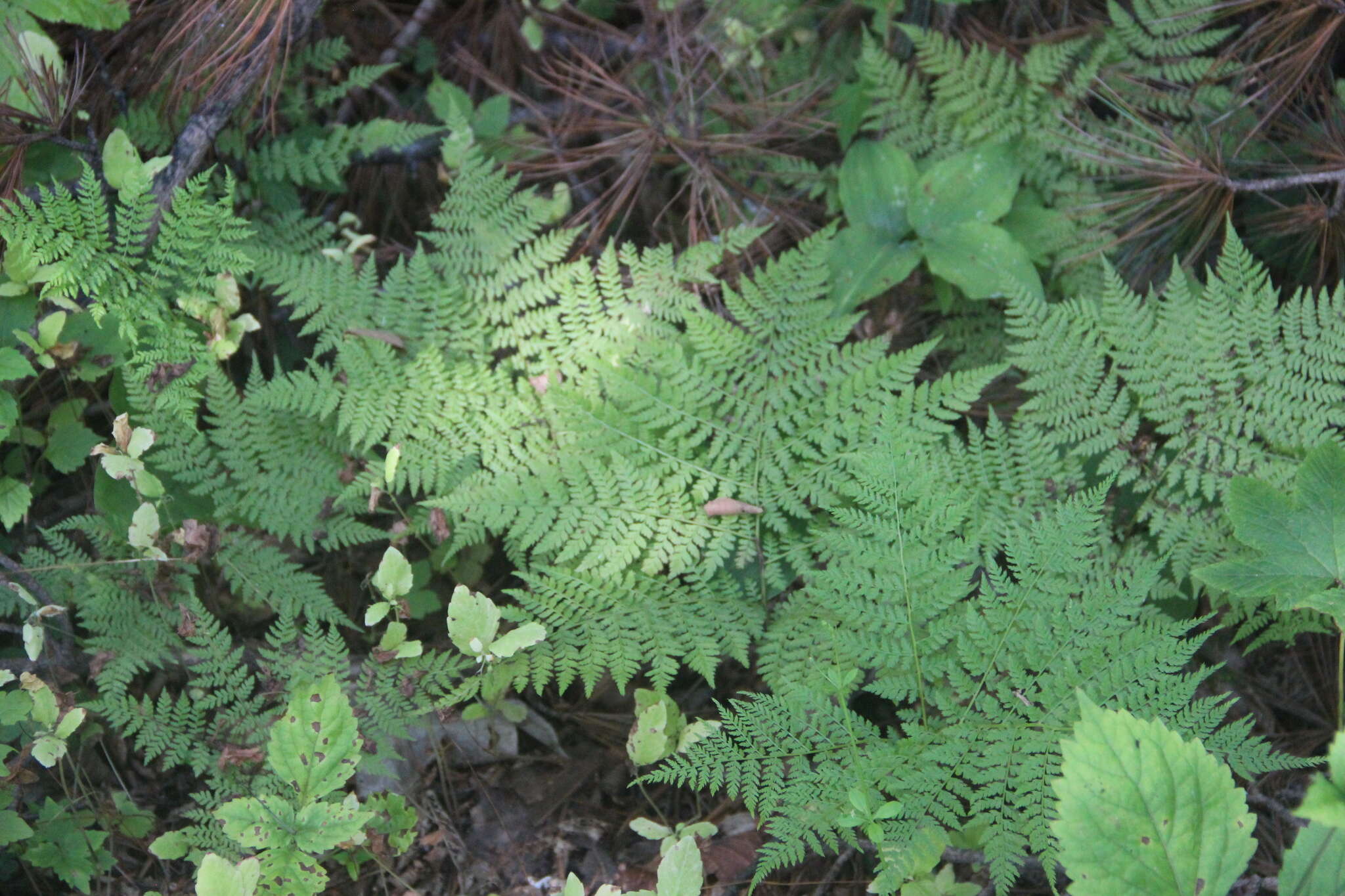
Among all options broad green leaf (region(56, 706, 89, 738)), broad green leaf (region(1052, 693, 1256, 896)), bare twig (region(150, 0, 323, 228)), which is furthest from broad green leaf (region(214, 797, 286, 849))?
bare twig (region(150, 0, 323, 228))

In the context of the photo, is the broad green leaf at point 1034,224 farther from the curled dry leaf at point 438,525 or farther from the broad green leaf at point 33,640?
the broad green leaf at point 33,640

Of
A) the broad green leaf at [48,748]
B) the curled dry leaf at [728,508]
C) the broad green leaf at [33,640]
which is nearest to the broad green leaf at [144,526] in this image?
the broad green leaf at [33,640]

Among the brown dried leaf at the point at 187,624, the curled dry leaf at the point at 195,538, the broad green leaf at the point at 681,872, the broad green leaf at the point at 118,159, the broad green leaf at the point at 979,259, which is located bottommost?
the brown dried leaf at the point at 187,624

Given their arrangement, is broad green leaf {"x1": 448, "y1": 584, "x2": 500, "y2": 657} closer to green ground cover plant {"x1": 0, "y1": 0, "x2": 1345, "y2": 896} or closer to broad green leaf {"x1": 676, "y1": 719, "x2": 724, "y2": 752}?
green ground cover plant {"x1": 0, "y1": 0, "x2": 1345, "y2": 896}

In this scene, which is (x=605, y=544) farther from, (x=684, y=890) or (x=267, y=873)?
(x=267, y=873)

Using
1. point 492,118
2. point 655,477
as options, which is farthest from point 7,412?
point 492,118

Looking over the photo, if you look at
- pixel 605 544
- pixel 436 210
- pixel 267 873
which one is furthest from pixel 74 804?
pixel 436 210
